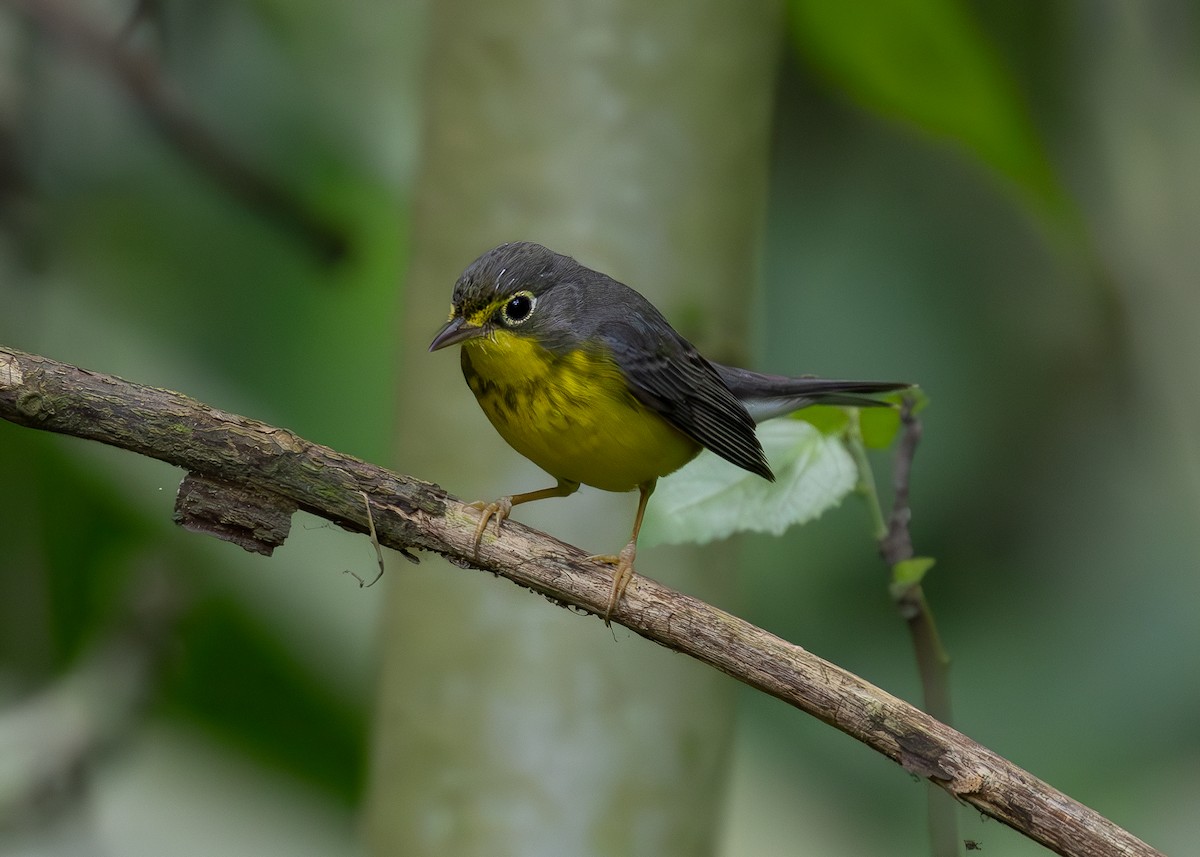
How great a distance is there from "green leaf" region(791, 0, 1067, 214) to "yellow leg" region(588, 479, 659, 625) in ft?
3.50

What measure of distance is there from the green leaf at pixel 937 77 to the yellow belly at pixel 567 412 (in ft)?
3.36

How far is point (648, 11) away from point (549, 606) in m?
1.01

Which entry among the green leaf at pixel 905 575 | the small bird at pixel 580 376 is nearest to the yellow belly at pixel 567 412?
the small bird at pixel 580 376

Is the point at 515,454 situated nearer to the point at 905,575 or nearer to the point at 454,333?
the point at 454,333

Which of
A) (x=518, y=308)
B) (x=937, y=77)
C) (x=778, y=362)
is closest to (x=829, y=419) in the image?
(x=518, y=308)

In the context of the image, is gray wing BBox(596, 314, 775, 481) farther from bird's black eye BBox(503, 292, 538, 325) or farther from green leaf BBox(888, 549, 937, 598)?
green leaf BBox(888, 549, 937, 598)

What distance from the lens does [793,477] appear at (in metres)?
1.70

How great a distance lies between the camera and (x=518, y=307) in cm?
197

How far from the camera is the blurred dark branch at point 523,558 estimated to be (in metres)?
1.26

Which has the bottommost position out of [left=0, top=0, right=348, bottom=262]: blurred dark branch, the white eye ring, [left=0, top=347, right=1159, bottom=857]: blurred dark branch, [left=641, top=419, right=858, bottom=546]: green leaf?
[left=0, top=347, right=1159, bottom=857]: blurred dark branch

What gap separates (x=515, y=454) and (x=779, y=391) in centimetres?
52

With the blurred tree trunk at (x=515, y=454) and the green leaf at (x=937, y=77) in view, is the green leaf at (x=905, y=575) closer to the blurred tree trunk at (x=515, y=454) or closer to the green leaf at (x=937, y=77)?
the blurred tree trunk at (x=515, y=454)

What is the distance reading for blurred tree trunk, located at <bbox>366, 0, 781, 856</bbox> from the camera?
1.93 m

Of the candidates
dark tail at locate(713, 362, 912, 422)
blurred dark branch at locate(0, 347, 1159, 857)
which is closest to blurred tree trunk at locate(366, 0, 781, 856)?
dark tail at locate(713, 362, 912, 422)
